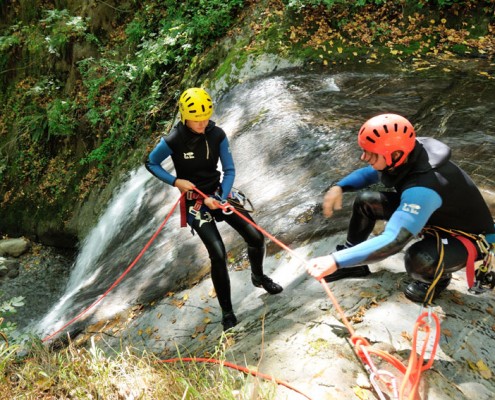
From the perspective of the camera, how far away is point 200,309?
4.89 meters

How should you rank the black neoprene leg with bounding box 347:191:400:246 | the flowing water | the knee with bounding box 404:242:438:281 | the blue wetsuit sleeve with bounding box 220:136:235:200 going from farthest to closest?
the flowing water, the blue wetsuit sleeve with bounding box 220:136:235:200, the black neoprene leg with bounding box 347:191:400:246, the knee with bounding box 404:242:438:281

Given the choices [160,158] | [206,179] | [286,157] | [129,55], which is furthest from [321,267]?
[129,55]

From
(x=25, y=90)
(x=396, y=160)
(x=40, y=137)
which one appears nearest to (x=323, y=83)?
(x=396, y=160)

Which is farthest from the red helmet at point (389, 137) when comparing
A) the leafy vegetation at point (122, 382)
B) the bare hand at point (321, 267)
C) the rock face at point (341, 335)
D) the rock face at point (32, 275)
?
the rock face at point (32, 275)

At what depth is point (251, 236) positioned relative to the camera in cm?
422

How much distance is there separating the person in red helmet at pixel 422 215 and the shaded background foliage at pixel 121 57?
5.81 m

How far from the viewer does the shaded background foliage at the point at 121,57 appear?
28.6ft

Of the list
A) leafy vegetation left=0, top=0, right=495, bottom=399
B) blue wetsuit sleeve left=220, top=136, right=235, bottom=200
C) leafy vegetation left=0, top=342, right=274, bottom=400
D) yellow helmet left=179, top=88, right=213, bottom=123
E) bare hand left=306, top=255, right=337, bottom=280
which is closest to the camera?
leafy vegetation left=0, top=342, right=274, bottom=400

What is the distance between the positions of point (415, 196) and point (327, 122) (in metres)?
4.12

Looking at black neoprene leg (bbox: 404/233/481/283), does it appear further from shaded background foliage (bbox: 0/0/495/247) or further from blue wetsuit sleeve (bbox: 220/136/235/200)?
shaded background foliage (bbox: 0/0/495/247)

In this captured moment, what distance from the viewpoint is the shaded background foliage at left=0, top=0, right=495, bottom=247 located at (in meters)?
8.73

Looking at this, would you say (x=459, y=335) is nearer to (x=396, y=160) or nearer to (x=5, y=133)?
(x=396, y=160)

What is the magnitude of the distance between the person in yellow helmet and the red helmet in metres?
1.59

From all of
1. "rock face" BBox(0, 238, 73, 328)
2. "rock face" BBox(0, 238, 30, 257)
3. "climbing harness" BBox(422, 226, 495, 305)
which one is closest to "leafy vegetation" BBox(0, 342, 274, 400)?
"climbing harness" BBox(422, 226, 495, 305)
